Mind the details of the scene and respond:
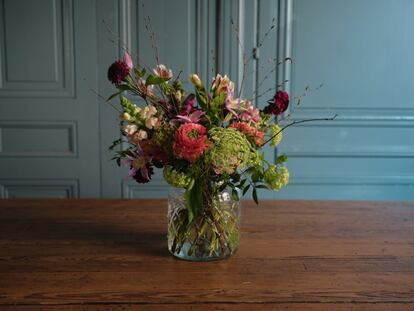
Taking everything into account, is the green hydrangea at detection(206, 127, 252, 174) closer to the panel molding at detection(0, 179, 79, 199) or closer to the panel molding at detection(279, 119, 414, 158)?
the panel molding at detection(279, 119, 414, 158)

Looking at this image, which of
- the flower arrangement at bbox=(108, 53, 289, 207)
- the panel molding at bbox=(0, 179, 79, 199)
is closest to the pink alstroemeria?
the flower arrangement at bbox=(108, 53, 289, 207)

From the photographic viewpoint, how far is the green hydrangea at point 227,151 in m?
1.08

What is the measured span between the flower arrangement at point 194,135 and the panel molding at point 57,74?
172 cm

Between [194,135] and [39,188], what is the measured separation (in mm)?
2045

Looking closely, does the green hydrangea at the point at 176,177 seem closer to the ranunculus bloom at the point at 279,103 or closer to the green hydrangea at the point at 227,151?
the green hydrangea at the point at 227,151

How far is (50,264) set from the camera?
1142mm

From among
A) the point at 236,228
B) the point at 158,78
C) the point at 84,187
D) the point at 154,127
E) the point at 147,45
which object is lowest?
the point at 84,187

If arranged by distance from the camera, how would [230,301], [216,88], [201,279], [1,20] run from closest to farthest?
[230,301], [201,279], [216,88], [1,20]

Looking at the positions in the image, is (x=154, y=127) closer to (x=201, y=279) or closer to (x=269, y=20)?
(x=201, y=279)

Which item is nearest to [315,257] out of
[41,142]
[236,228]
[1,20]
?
[236,228]

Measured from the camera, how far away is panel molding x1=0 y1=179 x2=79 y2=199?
9.43 feet

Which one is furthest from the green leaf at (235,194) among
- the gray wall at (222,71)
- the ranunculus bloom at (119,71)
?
the gray wall at (222,71)

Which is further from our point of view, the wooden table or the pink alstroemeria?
the pink alstroemeria

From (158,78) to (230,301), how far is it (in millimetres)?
488
